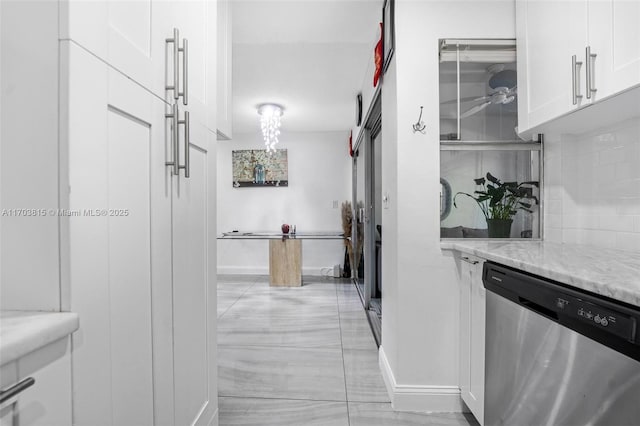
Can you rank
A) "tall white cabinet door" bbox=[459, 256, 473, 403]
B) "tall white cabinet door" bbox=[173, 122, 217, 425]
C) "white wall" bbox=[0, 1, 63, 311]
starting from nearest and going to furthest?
"white wall" bbox=[0, 1, 63, 311] → "tall white cabinet door" bbox=[173, 122, 217, 425] → "tall white cabinet door" bbox=[459, 256, 473, 403]

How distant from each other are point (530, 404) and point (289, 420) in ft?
3.70

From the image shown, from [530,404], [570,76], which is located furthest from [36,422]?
[570,76]

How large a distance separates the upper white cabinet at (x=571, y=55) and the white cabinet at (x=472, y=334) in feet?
2.47

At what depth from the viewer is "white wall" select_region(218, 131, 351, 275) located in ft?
17.5

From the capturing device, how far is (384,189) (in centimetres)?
221

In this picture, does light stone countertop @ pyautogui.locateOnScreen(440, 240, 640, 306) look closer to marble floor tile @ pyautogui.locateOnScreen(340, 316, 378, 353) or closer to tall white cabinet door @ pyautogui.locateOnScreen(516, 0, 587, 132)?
tall white cabinet door @ pyautogui.locateOnScreen(516, 0, 587, 132)

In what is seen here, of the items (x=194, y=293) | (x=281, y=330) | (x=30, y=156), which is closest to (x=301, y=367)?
(x=281, y=330)

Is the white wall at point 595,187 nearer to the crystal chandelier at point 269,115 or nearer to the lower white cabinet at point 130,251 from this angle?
the lower white cabinet at point 130,251

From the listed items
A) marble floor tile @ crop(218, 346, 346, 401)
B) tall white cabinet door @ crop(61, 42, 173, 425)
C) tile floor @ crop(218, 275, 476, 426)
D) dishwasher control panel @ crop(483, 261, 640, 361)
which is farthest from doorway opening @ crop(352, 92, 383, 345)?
tall white cabinet door @ crop(61, 42, 173, 425)

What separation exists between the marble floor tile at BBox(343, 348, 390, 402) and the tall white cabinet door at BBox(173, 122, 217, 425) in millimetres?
848

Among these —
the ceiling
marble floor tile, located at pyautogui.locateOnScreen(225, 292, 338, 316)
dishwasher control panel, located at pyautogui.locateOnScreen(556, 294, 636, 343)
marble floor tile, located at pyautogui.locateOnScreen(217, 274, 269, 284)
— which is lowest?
marble floor tile, located at pyautogui.locateOnScreen(225, 292, 338, 316)

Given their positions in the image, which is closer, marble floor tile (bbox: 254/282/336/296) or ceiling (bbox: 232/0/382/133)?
ceiling (bbox: 232/0/382/133)

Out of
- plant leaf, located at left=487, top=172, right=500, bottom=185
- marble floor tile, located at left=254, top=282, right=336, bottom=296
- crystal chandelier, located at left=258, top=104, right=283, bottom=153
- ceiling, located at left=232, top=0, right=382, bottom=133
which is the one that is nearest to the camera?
plant leaf, located at left=487, top=172, right=500, bottom=185

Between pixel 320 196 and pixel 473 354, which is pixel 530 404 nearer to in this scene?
pixel 473 354
